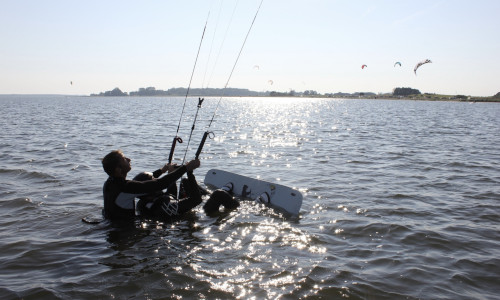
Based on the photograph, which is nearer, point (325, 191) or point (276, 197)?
point (276, 197)

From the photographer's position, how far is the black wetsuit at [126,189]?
22.6 ft

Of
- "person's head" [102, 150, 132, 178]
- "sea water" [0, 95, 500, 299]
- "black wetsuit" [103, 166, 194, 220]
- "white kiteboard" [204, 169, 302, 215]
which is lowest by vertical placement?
"sea water" [0, 95, 500, 299]

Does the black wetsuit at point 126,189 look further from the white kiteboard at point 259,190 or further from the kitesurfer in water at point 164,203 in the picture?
the white kiteboard at point 259,190

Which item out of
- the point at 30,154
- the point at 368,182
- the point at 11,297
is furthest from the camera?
the point at 30,154

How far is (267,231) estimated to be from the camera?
7477mm

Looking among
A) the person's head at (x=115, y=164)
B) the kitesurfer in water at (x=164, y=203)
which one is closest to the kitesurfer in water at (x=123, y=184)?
the person's head at (x=115, y=164)

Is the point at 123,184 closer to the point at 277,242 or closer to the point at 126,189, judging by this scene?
the point at 126,189

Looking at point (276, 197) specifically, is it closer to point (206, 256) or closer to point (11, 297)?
point (206, 256)

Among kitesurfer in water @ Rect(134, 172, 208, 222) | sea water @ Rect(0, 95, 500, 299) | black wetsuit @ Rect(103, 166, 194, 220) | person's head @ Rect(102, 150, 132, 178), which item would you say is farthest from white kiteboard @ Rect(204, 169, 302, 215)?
person's head @ Rect(102, 150, 132, 178)

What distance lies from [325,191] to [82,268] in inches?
261

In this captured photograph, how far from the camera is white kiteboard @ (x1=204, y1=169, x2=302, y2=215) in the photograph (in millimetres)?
8680

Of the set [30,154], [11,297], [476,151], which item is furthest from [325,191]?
[30,154]

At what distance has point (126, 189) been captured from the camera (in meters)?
6.92

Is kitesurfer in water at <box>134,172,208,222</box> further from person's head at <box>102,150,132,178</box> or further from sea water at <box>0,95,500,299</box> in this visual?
person's head at <box>102,150,132,178</box>
